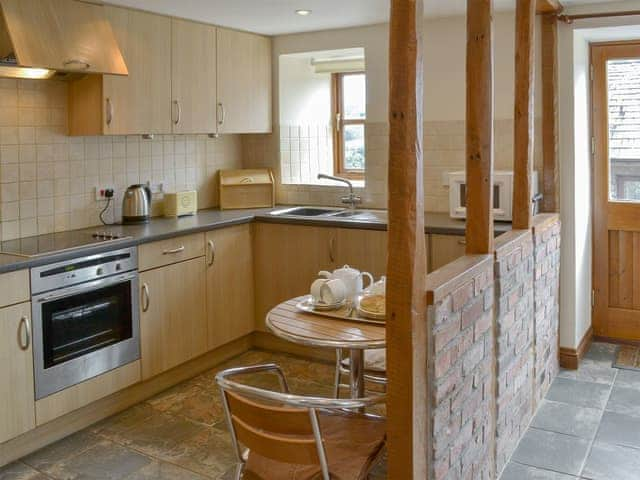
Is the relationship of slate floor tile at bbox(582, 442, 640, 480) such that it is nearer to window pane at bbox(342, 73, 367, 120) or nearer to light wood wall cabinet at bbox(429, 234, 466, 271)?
light wood wall cabinet at bbox(429, 234, 466, 271)

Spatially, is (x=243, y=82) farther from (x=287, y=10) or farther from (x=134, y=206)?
(x=134, y=206)

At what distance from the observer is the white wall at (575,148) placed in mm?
4285

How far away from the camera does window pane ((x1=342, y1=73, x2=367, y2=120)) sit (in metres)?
5.54

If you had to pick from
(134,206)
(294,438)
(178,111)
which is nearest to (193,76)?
(178,111)

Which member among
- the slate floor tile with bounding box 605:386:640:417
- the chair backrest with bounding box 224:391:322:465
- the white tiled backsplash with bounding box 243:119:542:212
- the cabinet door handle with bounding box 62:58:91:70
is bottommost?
the slate floor tile with bounding box 605:386:640:417

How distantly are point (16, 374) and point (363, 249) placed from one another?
2168mm

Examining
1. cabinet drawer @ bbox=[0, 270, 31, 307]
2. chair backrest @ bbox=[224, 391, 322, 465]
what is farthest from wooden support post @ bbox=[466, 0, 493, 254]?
cabinet drawer @ bbox=[0, 270, 31, 307]

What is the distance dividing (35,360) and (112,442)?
595 millimetres

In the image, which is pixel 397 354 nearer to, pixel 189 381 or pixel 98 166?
pixel 189 381

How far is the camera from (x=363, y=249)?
4426 millimetres

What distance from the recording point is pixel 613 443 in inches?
135

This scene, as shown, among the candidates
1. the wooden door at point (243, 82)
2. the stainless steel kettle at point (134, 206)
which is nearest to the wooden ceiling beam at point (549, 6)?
the wooden door at point (243, 82)

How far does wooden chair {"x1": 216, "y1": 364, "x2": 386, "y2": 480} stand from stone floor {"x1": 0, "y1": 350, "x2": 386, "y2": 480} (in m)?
0.90

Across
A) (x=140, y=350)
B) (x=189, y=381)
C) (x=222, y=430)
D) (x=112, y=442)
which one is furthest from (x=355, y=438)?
(x=189, y=381)
